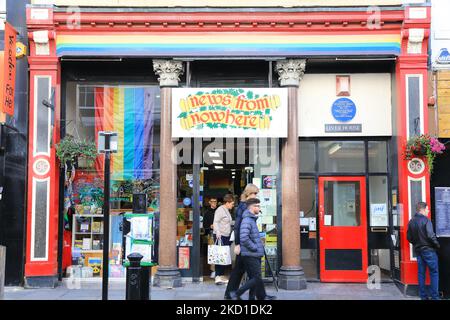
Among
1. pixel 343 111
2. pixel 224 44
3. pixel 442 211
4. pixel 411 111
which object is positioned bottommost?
pixel 442 211

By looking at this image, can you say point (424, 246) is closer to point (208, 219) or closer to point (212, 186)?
point (208, 219)

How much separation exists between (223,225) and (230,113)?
2322 millimetres

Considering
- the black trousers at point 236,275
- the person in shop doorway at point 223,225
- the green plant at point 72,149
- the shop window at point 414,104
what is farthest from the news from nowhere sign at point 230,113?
the black trousers at point 236,275

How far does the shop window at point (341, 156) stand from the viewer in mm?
11562

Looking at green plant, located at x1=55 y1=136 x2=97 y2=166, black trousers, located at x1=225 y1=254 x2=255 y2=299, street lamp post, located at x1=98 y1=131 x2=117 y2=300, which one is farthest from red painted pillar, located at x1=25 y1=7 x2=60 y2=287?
black trousers, located at x1=225 y1=254 x2=255 y2=299

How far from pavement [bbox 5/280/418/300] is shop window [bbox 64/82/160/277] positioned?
2.89ft

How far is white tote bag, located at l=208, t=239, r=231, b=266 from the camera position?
10.9m

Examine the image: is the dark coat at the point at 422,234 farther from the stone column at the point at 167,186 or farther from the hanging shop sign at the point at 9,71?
the hanging shop sign at the point at 9,71

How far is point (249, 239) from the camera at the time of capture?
846 cm

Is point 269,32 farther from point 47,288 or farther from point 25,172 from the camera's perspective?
point 47,288

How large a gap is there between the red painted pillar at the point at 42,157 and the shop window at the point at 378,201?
6.69m

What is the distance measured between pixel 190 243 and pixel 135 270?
3.60 metres

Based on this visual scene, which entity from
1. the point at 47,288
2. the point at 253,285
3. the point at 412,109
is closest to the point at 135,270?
the point at 253,285

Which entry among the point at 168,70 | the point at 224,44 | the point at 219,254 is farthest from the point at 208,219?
the point at 224,44
